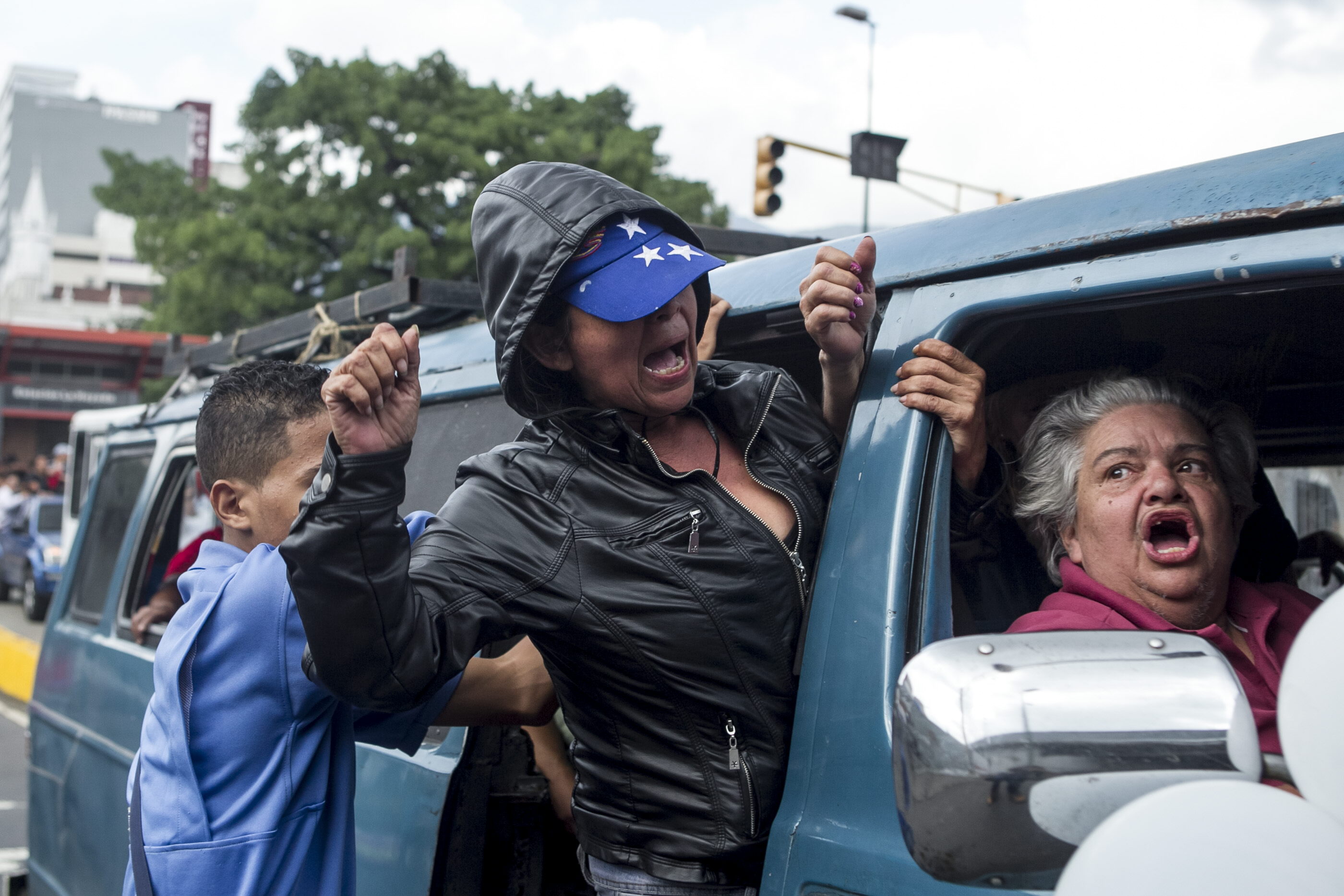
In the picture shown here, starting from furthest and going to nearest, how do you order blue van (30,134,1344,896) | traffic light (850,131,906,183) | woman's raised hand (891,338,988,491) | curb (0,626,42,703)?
curb (0,626,42,703) < traffic light (850,131,906,183) < woman's raised hand (891,338,988,491) < blue van (30,134,1344,896)

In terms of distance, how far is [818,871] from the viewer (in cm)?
146

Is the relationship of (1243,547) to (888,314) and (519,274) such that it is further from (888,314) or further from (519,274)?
(519,274)

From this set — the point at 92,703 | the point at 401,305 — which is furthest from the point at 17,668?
the point at 401,305

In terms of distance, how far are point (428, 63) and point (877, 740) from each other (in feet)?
73.5

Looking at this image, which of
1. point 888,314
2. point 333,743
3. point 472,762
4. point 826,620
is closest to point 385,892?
point 472,762

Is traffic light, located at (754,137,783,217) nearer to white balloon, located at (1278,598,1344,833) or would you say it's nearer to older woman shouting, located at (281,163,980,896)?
older woman shouting, located at (281,163,980,896)

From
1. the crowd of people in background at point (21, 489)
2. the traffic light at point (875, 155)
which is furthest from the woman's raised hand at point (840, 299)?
the crowd of people in background at point (21, 489)

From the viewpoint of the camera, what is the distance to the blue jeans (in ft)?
5.31

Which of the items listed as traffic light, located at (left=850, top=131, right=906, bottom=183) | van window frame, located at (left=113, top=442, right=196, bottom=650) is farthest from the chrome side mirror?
traffic light, located at (left=850, top=131, right=906, bottom=183)

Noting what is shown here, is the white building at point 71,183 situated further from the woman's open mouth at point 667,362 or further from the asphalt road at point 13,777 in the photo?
the woman's open mouth at point 667,362

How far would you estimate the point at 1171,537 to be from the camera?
1.75 meters

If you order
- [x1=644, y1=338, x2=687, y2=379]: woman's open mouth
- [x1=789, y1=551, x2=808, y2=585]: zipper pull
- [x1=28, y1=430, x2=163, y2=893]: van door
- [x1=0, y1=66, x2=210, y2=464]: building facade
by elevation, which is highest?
[x1=0, y1=66, x2=210, y2=464]: building facade

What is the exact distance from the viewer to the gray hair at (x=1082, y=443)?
184 centimetres

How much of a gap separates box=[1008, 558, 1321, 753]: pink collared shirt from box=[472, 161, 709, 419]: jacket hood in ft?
2.41
